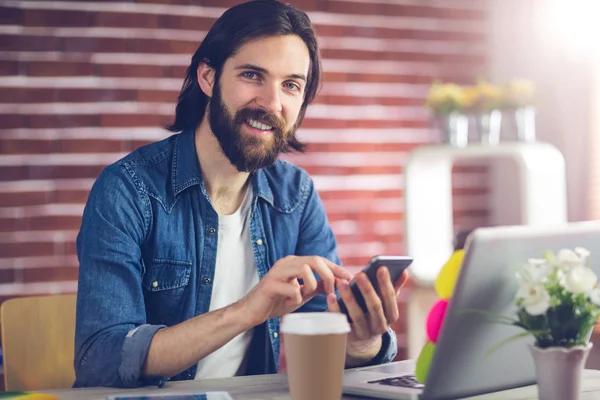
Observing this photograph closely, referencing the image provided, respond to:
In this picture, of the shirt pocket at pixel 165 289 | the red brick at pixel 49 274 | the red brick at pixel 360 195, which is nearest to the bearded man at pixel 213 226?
the shirt pocket at pixel 165 289

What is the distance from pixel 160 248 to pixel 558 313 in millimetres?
938

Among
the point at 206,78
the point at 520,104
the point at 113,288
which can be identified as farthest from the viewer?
the point at 520,104

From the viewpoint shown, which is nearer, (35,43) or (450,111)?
(35,43)

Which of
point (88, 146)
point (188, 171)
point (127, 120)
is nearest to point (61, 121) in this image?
point (88, 146)

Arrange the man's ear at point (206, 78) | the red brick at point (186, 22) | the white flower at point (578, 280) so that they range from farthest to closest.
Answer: the red brick at point (186, 22), the man's ear at point (206, 78), the white flower at point (578, 280)

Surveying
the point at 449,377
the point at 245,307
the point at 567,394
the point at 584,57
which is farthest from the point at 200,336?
the point at 584,57

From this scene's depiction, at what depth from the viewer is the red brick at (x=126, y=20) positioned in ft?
12.4

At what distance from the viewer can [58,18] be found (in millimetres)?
3697

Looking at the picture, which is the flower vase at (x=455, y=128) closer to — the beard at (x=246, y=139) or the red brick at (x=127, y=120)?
the red brick at (x=127, y=120)

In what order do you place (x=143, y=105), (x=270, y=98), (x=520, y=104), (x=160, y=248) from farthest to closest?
(x=520, y=104), (x=143, y=105), (x=270, y=98), (x=160, y=248)

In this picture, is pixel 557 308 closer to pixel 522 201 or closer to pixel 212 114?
pixel 212 114

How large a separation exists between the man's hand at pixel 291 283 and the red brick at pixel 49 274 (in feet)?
7.84

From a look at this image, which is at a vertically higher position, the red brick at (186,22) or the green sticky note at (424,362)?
the red brick at (186,22)

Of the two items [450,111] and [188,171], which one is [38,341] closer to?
[188,171]
